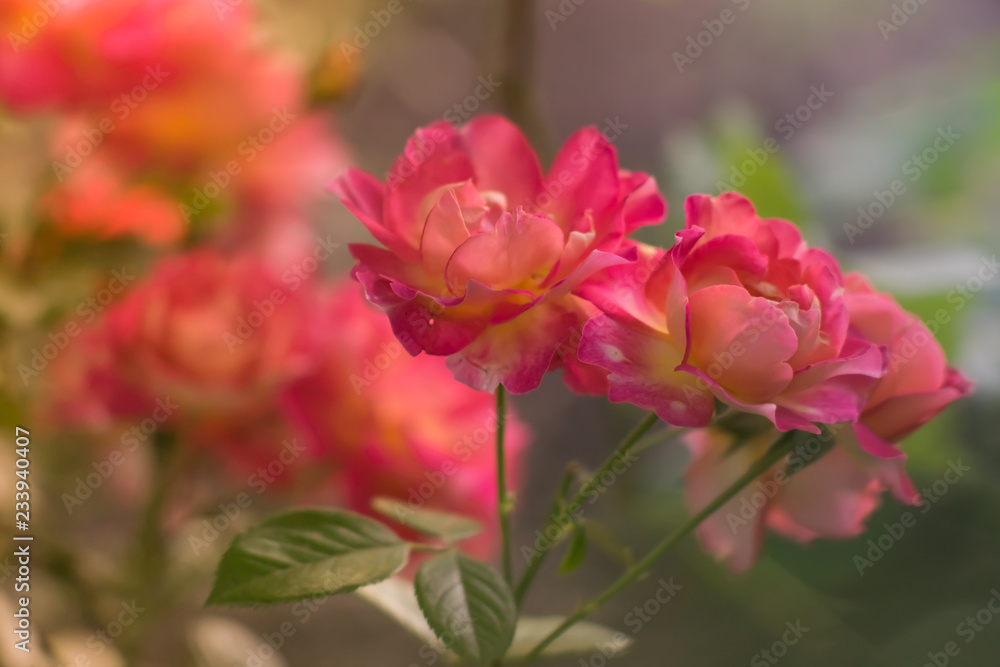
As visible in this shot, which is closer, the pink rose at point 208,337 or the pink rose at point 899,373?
the pink rose at point 899,373

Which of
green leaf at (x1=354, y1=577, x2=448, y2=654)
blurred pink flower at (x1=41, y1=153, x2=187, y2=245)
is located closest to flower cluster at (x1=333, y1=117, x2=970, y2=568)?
green leaf at (x1=354, y1=577, x2=448, y2=654)

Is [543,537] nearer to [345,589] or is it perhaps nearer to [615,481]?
[345,589]

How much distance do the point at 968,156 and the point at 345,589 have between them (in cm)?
76

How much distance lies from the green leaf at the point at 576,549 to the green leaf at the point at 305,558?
0.20 ft

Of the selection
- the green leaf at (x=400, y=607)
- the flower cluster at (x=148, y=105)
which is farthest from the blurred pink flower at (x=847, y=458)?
the flower cluster at (x=148, y=105)

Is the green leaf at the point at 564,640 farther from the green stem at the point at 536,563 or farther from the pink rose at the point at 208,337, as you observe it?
the pink rose at the point at 208,337

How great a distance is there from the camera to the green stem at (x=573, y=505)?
0.26 metres

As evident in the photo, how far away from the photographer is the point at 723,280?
0.83 ft

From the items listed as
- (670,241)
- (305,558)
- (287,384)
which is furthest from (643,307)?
(670,241)

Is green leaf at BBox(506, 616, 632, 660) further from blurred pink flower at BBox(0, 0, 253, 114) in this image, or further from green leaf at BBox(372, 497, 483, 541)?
blurred pink flower at BBox(0, 0, 253, 114)

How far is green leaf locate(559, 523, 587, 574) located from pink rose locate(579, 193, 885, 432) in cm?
8

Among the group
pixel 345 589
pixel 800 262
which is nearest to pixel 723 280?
pixel 800 262

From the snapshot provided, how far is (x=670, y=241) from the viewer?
2.28ft

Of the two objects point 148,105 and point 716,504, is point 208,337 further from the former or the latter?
point 716,504
